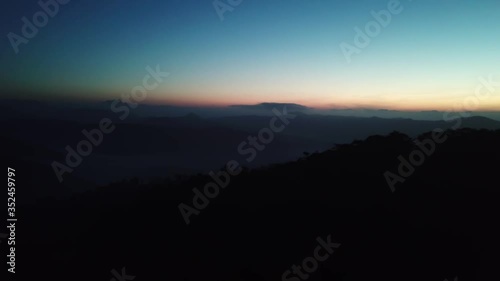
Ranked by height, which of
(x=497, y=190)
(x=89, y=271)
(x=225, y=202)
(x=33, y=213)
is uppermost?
(x=497, y=190)

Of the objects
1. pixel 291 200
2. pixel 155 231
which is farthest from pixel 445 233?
pixel 155 231

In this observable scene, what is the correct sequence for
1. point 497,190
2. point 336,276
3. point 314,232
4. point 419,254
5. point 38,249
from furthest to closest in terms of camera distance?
point 38,249 → point 497,190 → point 314,232 → point 419,254 → point 336,276

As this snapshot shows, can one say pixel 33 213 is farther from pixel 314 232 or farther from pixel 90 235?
pixel 314 232

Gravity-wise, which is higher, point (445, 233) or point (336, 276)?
point (336, 276)

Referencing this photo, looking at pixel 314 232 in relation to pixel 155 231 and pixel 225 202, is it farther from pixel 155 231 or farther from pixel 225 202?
pixel 155 231

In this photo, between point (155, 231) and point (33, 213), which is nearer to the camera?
point (155, 231)

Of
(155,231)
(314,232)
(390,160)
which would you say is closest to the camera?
(314,232)
